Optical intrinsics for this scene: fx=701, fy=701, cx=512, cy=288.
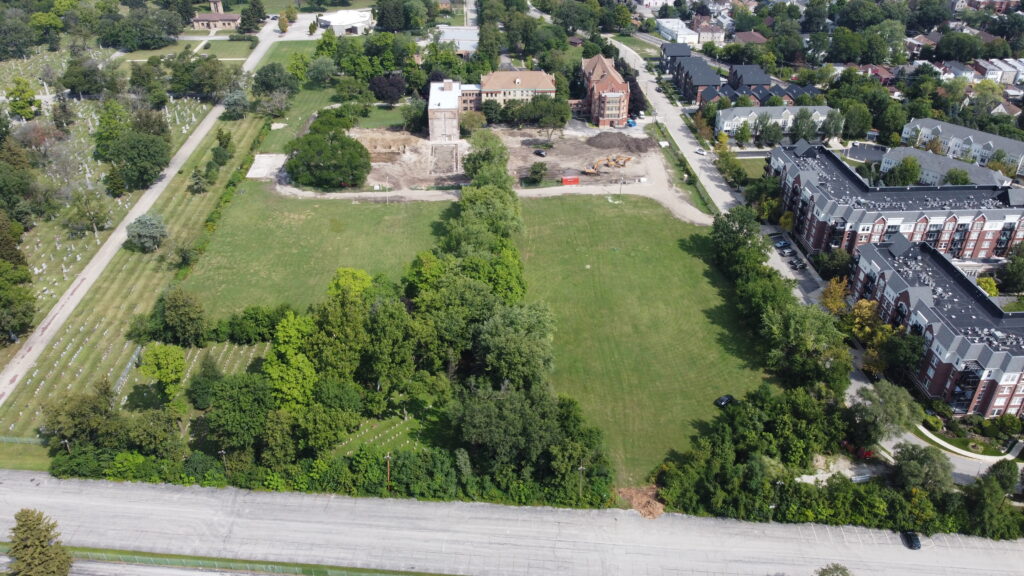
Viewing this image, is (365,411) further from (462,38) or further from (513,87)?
(462,38)

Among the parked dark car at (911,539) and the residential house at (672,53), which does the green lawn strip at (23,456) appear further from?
the residential house at (672,53)

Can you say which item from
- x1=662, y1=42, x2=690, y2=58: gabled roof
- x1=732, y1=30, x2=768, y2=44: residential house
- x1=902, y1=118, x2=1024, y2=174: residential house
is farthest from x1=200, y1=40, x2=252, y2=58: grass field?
x1=902, y1=118, x2=1024, y2=174: residential house

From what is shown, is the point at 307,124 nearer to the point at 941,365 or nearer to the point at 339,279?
the point at 339,279

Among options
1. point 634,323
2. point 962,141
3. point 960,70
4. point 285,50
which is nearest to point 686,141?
point 962,141

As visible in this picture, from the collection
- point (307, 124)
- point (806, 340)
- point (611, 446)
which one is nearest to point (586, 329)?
point (611, 446)

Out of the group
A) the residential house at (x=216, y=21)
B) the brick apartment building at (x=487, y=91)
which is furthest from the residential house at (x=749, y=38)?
the residential house at (x=216, y=21)

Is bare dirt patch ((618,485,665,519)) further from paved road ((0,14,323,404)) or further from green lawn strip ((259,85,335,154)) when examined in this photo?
green lawn strip ((259,85,335,154))
